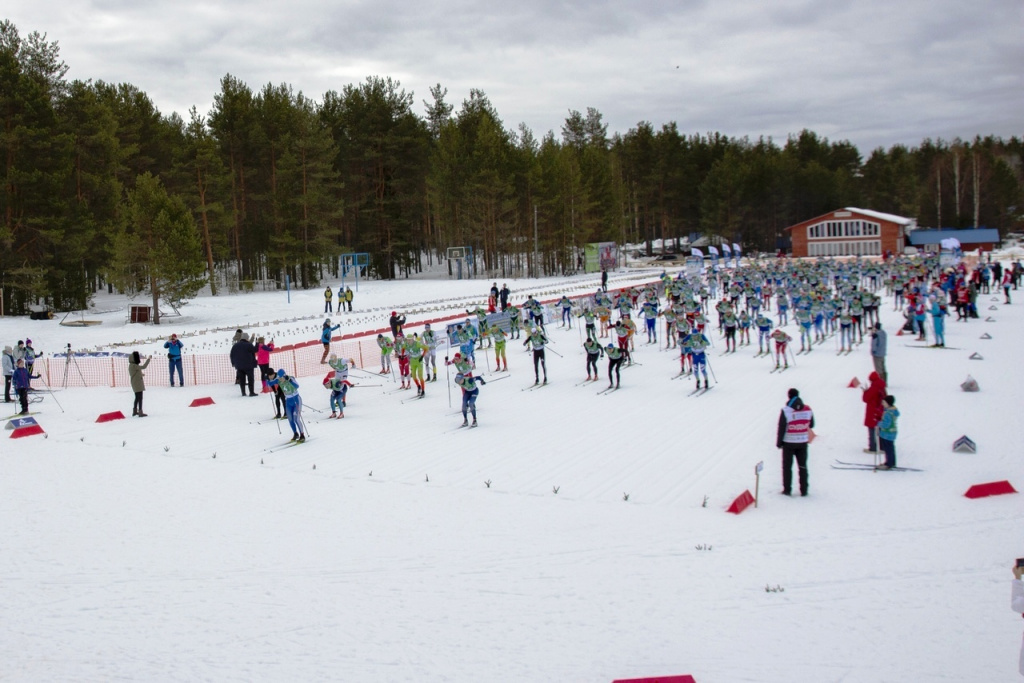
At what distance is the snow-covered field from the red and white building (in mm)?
59770

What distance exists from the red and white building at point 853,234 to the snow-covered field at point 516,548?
59770 millimetres

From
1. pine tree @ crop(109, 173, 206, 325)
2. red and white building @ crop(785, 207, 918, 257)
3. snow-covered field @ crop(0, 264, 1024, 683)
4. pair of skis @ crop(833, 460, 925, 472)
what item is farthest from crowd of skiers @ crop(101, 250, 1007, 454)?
red and white building @ crop(785, 207, 918, 257)

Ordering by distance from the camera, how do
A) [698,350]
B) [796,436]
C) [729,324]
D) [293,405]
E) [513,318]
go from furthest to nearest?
[513,318], [729,324], [698,350], [293,405], [796,436]

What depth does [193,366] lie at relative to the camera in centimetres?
2345

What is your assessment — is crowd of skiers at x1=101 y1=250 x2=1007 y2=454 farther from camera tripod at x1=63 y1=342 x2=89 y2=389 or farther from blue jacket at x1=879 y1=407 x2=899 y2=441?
camera tripod at x1=63 y1=342 x2=89 y2=389

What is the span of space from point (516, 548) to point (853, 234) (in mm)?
71632

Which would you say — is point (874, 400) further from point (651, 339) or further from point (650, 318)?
point (651, 339)

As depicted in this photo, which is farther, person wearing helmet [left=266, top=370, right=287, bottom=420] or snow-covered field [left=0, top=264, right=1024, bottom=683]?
person wearing helmet [left=266, top=370, right=287, bottom=420]

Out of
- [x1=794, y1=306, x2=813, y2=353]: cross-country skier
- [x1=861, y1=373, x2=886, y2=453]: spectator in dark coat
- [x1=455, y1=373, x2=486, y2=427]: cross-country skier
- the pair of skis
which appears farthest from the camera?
[x1=794, y1=306, x2=813, y2=353]: cross-country skier

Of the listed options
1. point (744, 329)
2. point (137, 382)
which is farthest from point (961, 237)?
point (137, 382)

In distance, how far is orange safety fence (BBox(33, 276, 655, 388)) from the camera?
2331cm

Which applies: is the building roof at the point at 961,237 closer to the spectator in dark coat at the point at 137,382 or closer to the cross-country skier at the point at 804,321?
the cross-country skier at the point at 804,321

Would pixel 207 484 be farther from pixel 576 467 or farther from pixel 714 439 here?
pixel 714 439

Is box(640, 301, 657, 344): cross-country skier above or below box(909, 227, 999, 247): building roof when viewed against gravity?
below
